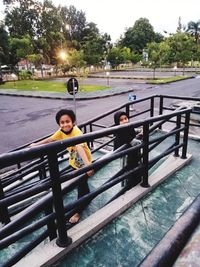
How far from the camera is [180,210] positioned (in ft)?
9.52

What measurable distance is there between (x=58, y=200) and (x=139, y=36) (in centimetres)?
7893

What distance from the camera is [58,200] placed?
2.04 meters

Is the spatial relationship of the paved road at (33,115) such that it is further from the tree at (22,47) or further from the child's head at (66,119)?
the tree at (22,47)

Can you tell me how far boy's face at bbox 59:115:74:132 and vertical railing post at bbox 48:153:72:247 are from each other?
0.94m

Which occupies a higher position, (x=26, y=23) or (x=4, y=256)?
(x=26, y=23)

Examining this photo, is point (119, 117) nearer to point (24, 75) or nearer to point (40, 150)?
point (40, 150)

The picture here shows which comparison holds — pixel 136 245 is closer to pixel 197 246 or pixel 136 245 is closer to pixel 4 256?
pixel 197 246

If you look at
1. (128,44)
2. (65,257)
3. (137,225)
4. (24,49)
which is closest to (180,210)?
(137,225)

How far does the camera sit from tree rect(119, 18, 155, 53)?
7431 centimetres

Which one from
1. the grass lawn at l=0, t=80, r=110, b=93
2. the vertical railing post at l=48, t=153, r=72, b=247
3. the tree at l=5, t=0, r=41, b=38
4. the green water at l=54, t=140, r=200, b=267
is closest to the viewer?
the vertical railing post at l=48, t=153, r=72, b=247

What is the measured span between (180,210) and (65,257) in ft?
4.65

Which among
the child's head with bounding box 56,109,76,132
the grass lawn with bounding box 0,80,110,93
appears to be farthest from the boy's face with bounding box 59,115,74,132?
the grass lawn with bounding box 0,80,110,93

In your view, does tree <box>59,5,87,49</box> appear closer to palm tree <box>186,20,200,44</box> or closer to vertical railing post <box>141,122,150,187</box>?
palm tree <box>186,20,200,44</box>

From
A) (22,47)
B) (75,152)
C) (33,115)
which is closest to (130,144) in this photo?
(75,152)
